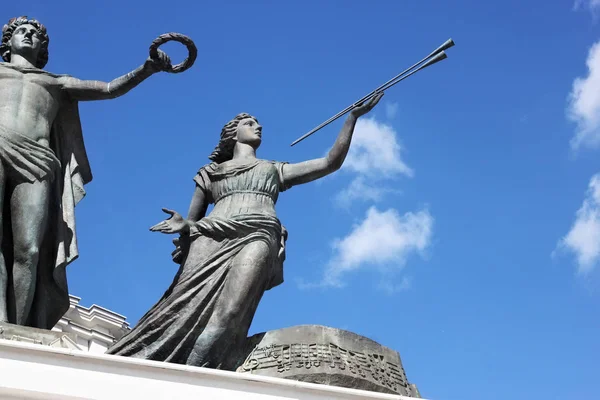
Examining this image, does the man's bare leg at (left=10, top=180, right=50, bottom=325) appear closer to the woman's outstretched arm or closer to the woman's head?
the woman's head

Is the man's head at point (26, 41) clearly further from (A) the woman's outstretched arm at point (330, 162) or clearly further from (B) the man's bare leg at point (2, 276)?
(A) the woman's outstretched arm at point (330, 162)

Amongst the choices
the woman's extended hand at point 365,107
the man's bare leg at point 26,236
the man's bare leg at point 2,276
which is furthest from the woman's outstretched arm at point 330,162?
the man's bare leg at point 2,276

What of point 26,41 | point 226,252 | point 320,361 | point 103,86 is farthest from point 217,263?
point 26,41

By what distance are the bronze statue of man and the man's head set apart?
0.03 feet

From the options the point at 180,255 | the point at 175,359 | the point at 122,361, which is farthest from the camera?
the point at 180,255

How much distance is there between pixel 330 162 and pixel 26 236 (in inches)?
119

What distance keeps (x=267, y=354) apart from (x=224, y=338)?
1.39ft

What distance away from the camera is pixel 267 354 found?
9.30m

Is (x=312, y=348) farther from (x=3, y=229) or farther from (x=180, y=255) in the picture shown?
(x=3, y=229)

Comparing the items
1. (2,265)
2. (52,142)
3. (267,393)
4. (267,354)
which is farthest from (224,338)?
(52,142)

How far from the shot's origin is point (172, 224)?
32.8ft

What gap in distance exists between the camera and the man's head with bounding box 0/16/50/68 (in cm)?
1066

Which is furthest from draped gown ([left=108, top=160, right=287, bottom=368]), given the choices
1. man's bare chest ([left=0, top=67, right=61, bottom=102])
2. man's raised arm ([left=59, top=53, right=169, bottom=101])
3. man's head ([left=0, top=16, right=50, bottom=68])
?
man's head ([left=0, top=16, right=50, bottom=68])

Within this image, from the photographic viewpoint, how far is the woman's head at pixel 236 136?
10.9 m
